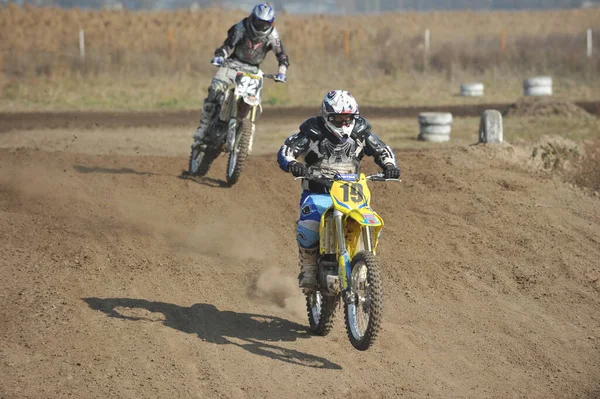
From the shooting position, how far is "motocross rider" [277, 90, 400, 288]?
739 cm

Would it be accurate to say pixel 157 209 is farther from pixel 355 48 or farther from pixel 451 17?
pixel 451 17

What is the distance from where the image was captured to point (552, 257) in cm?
1019

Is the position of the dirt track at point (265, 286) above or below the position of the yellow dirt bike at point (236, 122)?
below

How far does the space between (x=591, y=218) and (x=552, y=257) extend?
1.87 metres

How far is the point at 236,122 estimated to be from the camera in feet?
42.1

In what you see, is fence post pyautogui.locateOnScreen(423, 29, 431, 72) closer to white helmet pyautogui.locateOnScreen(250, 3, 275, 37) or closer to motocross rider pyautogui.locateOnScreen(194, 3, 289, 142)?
motocross rider pyautogui.locateOnScreen(194, 3, 289, 142)

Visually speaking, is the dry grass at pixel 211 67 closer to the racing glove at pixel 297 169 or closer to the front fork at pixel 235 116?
the front fork at pixel 235 116

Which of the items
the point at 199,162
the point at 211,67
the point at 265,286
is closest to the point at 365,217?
the point at 265,286

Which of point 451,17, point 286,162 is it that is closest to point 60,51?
point 286,162

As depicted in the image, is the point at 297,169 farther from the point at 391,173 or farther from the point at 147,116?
the point at 147,116

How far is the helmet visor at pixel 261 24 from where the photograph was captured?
42.1 ft

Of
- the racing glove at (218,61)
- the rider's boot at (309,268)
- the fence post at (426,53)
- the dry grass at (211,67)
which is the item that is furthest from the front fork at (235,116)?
the fence post at (426,53)

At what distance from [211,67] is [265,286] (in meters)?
23.0

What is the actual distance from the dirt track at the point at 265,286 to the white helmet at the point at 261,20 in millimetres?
2223
